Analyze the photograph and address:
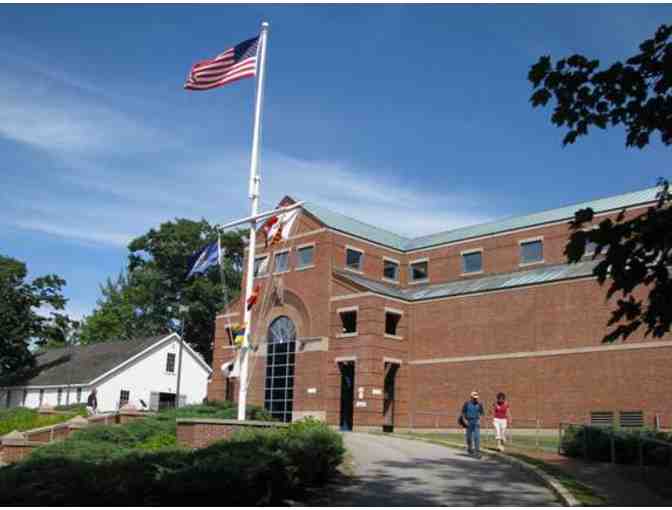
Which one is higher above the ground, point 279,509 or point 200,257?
point 200,257

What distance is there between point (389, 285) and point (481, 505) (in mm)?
37215

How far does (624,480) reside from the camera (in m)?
17.3

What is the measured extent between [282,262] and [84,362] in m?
20.6

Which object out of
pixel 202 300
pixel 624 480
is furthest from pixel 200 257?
pixel 202 300

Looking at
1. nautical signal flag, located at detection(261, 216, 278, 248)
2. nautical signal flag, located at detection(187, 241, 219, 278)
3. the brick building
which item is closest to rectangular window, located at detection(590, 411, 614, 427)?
the brick building

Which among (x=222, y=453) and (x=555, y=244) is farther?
(x=555, y=244)

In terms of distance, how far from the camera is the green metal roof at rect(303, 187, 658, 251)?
4266cm

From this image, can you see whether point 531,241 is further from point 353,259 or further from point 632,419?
point 632,419

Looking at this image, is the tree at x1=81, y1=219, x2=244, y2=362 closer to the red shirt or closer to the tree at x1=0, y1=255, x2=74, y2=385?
the tree at x1=0, y1=255, x2=74, y2=385

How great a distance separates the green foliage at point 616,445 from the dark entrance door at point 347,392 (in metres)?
22.1

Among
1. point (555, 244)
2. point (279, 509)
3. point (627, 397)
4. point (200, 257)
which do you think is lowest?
point (279, 509)

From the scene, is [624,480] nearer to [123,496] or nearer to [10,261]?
[123,496]

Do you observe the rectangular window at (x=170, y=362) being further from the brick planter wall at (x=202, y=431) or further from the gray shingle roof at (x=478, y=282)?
the brick planter wall at (x=202, y=431)

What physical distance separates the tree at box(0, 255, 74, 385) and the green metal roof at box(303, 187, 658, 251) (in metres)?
24.3
